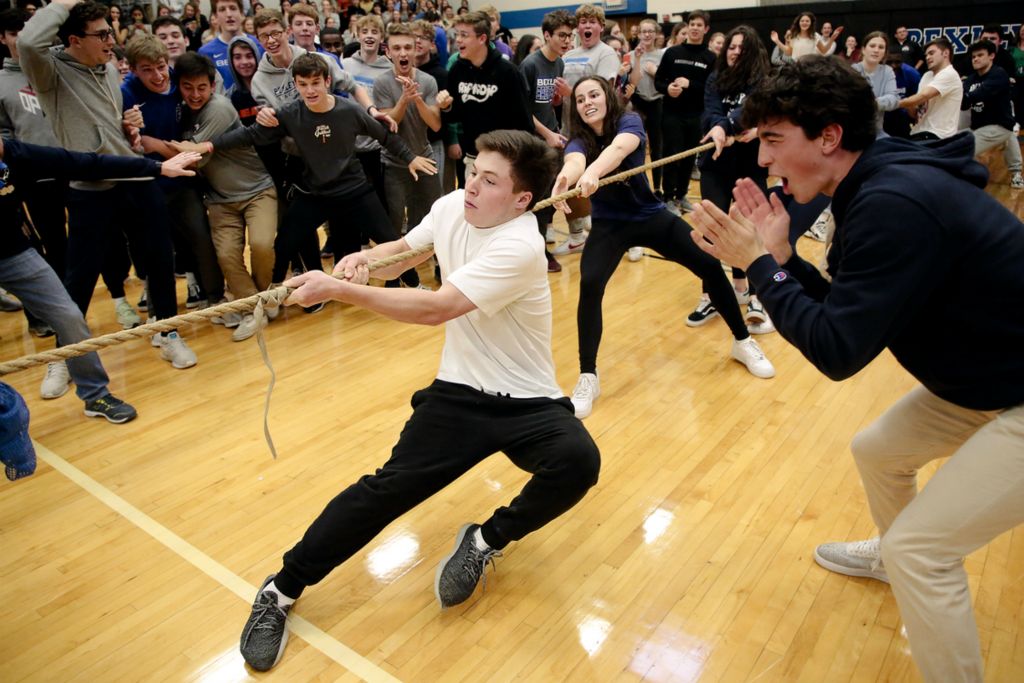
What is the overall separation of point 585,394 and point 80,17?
3036mm

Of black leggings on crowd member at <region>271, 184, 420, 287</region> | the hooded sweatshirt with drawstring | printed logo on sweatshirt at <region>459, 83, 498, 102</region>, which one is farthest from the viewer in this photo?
printed logo on sweatshirt at <region>459, 83, 498, 102</region>

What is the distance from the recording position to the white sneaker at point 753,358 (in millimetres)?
3666

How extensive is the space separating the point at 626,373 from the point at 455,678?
2.13 metres

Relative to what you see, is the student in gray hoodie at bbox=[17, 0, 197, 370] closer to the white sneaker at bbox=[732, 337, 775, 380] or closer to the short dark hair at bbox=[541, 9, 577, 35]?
the short dark hair at bbox=[541, 9, 577, 35]

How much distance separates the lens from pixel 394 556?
246cm

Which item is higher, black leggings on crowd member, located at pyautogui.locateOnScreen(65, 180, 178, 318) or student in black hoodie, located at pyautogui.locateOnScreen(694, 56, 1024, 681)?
student in black hoodie, located at pyautogui.locateOnScreen(694, 56, 1024, 681)

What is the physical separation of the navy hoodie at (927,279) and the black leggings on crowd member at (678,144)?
5275 millimetres

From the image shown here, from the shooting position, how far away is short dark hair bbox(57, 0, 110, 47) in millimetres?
3359

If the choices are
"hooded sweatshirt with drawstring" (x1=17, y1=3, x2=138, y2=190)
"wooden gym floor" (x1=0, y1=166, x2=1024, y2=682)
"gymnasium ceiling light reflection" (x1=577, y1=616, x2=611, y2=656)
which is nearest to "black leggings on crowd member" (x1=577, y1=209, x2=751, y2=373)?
"wooden gym floor" (x1=0, y1=166, x2=1024, y2=682)

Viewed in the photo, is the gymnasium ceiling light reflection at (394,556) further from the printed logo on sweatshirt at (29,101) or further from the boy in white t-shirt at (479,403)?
the printed logo on sweatshirt at (29,101)

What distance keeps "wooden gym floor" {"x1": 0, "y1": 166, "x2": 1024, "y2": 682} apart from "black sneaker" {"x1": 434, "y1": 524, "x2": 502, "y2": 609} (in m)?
0.05

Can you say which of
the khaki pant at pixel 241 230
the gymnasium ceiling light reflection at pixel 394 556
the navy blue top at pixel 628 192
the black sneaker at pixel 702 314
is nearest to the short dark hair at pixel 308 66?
the khaki pant at pixel 241 230

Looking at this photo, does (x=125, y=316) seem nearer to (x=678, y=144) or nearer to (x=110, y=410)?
(x=110, y=410)

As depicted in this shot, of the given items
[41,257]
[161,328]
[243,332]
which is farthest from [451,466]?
[243,332]
